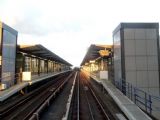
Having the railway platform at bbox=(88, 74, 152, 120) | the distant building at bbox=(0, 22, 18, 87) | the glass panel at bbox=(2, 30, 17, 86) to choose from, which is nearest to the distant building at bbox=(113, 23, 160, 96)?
the railway platform at bbox=(88, 74, 152, 120)

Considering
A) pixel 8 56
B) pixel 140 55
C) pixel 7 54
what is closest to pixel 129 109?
pixel 140 55

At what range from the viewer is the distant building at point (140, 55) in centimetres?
2289

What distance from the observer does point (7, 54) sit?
1061 inches

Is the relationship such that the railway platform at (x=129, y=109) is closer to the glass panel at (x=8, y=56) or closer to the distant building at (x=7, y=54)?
the distant building at (x=7, y=54)

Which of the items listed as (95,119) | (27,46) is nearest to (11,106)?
(95,119)

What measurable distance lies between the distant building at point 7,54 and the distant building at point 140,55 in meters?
10.8

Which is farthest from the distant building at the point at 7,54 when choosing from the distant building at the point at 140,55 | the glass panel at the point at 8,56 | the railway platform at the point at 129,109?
the distant building at the point at 140,55

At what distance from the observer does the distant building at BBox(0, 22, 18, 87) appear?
25.1 metres

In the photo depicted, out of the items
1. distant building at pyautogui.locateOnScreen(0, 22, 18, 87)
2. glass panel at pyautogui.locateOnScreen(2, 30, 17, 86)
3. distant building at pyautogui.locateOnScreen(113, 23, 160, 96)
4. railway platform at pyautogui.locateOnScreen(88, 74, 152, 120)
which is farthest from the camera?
glass panel at pyautogui.locateOnScreen(2, 30, 17, 86)

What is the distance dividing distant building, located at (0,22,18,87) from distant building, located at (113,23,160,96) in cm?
1079

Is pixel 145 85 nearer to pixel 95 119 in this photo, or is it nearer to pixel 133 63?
pixel 133 63

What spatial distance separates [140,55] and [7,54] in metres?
12.8

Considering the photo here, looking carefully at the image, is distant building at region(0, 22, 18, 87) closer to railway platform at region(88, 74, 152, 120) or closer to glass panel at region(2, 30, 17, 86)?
glass panel at region(2, 30, 17, 86)

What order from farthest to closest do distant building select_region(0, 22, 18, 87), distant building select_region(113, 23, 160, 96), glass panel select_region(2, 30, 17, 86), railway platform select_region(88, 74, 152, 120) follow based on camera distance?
glass panel select_region(2, 30, 17, 86) → distant building select_region(0, 22, 18, 87) → distant building select_region(113, 23, 160, 96) → railway platform select_region(88, 74, 152, 120)
